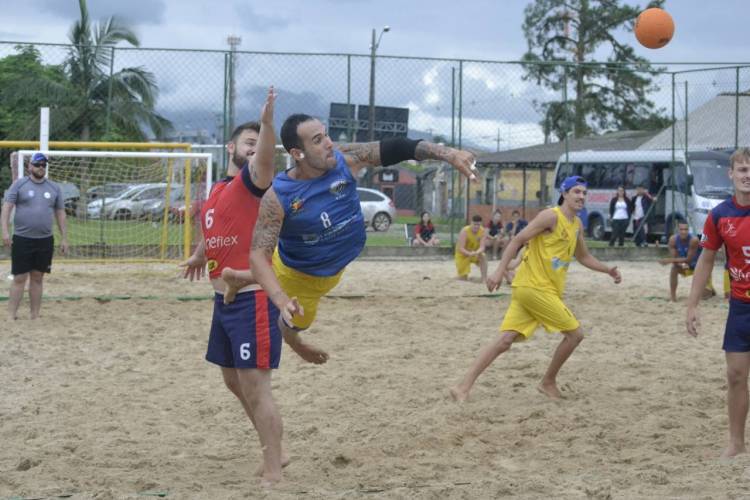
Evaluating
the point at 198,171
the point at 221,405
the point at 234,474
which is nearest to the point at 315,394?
the point at 221,405

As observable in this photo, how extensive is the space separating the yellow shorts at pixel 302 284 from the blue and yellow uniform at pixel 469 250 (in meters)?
8.92

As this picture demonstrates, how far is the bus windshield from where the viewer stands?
65.5 feet

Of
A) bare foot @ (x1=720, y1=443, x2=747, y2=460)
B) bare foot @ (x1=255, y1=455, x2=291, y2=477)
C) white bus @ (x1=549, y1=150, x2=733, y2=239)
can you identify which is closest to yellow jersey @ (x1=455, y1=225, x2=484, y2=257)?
white bus @ (x1=549, y1=150, x2=733, y2=239)

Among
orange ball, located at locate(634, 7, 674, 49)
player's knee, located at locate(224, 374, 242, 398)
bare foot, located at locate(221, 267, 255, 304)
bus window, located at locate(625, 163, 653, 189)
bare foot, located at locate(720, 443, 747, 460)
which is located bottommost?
bare foot, located at locate(720, 443, 747, 460)

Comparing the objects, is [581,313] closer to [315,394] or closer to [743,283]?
[315,394]

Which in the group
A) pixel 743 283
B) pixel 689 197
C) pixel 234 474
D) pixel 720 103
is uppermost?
pixel 720 103

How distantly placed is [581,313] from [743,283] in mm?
5909

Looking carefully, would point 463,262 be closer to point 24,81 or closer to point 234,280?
point 24,81

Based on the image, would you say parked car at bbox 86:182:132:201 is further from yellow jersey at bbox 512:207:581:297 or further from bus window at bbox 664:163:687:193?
bus window at bbox 664:163:687:193

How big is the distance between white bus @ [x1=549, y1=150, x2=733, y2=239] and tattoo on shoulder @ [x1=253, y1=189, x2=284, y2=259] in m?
15.2

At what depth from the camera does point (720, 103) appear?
1819 centimetres

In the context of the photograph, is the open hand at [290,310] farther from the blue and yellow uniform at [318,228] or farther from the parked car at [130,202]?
the parked car at [130,202]

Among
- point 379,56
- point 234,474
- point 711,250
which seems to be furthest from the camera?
point 379,56

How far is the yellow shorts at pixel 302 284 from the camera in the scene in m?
5.37
